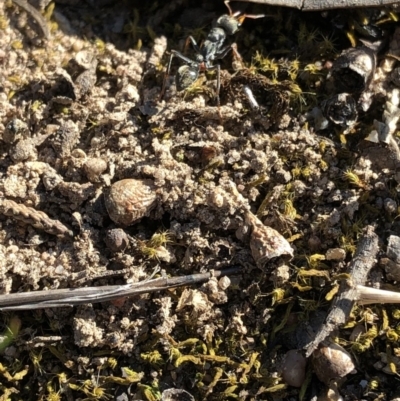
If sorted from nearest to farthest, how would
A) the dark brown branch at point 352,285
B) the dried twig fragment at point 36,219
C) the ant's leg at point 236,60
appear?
the dark brown branch at point 352,285, the dried twig fragment at point 36,219, the ant's leg at point 236,60

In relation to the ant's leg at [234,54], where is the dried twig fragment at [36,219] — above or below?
below

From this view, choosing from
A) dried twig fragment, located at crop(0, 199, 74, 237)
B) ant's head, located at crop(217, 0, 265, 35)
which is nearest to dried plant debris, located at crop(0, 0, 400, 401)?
dried twig fragment, located at crop(0, 199, 74, 237)

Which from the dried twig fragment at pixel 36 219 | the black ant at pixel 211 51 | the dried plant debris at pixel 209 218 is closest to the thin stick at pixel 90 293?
the dried plant debris at pixel 209 218

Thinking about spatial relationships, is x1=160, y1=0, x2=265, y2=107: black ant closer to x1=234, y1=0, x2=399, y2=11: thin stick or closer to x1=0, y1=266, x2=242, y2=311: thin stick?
x1=234, y1=0, x2=399, y2=11: thin stick

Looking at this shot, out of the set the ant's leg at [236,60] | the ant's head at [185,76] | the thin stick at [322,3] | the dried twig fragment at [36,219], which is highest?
the thin stick at [322,3]

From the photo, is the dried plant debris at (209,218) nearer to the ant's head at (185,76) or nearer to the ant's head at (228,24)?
the ant's head at (185,76)

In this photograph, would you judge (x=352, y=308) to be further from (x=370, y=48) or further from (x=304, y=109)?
(x=370, y=48)

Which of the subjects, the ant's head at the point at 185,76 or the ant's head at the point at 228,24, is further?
the ant's head at the point at 228,24

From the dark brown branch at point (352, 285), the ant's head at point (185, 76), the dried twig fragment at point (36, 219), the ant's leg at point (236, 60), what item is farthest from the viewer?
the ant's leg at point (236, 60)
